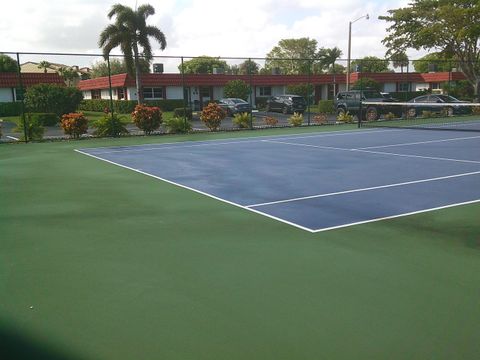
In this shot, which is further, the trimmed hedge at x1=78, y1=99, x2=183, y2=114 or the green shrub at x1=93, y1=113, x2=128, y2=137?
the trimmed hedge at x1=78, y1=99, x2=183, y2=114

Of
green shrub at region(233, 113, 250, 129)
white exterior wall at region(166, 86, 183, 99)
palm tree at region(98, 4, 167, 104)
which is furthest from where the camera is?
white exterior wall at region(166, 86, 183, 99)

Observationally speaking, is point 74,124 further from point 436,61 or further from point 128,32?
point 436,61

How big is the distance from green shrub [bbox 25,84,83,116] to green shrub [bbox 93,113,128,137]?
60.4 ft

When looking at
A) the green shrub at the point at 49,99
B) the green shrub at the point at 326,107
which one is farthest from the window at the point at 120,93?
the green shrub at the point at 326,107

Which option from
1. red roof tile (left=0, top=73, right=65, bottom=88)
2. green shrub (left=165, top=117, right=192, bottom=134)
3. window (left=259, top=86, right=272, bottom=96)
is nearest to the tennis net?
green shrub (left=165, top=117, right=192, bottom=134)

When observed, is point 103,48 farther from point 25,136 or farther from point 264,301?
point 264,301

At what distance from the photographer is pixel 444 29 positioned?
1379 inches

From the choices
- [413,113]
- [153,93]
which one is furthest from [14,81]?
[413,113]

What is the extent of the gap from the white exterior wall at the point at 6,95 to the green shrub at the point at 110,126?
29.0 metres

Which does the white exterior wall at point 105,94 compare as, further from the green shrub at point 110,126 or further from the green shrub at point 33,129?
the green shrub at point 33,129

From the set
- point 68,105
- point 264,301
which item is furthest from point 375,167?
point 68,105

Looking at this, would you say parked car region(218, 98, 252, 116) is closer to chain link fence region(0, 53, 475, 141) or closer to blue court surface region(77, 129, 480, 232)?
chain link fence region(0, 53, 475, 141)

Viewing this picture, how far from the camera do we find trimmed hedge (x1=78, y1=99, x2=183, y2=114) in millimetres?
44062

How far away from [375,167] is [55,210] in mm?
6722
